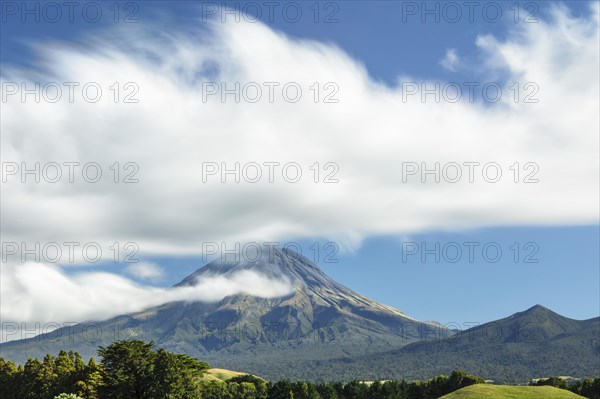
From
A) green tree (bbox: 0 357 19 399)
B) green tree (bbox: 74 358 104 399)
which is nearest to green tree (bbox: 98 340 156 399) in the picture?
Result: green tree (bbox: 74 358 104 399)

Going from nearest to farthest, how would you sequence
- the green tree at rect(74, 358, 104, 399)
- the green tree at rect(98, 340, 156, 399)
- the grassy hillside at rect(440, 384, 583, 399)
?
the green tree at rect(98, 340, 156, 399)
the green tree at rect(74, 358, 104, 399)
the grassy hillside at rect(440, 384, 583, 399)

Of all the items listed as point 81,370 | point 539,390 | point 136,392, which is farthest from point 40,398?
point 539,390

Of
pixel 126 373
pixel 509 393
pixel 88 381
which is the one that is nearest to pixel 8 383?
pixel 88 381

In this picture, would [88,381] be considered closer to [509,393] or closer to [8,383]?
[8,383]

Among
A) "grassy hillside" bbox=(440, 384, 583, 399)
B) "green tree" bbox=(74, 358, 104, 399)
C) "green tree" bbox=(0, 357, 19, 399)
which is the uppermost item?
"green tree" bbox=(74, 358, 104, 399)

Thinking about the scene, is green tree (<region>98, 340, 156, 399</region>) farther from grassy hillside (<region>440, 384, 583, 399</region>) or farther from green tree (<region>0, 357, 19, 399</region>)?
grassy hillside (<region>440, 384, 583, 399</region>)

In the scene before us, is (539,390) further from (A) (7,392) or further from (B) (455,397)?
(A) (7,392)

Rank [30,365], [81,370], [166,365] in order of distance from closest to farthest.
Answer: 1. [166,365]
2. [81,370]
3. [30,365]

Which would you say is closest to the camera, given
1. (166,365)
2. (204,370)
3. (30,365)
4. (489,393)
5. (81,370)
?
(166,365)

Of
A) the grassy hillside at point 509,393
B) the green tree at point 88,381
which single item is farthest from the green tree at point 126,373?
the grassy hillside at point 509,393

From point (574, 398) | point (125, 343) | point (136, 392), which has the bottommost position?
point (574, 398)
